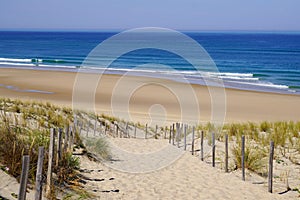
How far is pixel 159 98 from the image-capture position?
27203 mm

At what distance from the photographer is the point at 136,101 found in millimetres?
25859

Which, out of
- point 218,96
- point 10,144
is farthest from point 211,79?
point 10,144

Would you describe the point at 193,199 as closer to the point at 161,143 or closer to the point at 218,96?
the point at 161,143

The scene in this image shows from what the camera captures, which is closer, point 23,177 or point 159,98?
point 23,177

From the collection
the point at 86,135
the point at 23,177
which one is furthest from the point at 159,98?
the point at 23,177

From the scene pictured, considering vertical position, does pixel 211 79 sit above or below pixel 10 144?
above

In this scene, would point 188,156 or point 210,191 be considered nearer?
point 210,191

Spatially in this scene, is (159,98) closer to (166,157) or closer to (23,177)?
(166,157)

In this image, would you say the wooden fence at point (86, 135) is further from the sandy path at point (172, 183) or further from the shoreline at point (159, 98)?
the shoreline at point (159, 98)

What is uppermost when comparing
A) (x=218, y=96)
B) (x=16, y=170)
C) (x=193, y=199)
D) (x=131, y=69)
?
(x=131, y=69)

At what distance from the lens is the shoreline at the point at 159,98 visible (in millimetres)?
22281

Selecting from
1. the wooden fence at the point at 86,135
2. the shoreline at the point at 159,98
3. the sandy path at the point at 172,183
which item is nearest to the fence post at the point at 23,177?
the wooden fence at the point at 86,135

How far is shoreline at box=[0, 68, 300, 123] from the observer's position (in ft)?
73.1

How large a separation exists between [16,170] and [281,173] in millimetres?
6180
